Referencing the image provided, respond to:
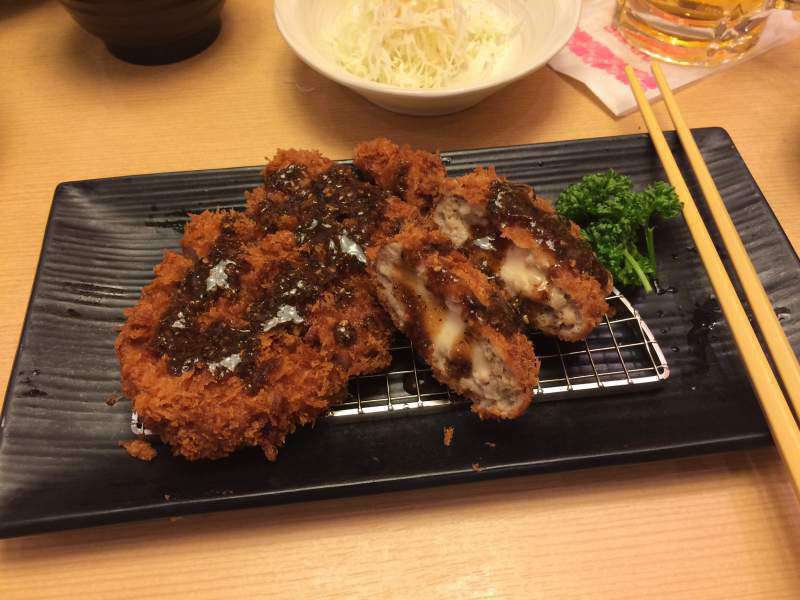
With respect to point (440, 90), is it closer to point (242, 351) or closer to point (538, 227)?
point (538, 227)

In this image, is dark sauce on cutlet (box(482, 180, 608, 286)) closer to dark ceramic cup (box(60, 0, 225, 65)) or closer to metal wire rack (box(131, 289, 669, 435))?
metal wire rack (box(131, 289, 669, 435))

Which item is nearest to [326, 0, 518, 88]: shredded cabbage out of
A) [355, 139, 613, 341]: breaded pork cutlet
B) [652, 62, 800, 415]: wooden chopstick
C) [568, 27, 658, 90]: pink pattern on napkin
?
[568, 27, 658, 90]: pink pattern on napkin

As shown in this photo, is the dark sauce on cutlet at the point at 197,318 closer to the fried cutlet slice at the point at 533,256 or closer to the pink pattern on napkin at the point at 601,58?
the fried cutlet slice at the point at 533,256

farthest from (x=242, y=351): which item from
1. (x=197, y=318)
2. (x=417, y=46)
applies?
(x=417, y=46)

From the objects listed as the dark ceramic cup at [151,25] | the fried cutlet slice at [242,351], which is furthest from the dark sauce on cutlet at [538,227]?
the dark ceramic cup at [151,25]

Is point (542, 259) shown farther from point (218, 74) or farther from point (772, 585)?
point (218, 74)

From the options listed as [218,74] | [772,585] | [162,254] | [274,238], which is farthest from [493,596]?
[218,74]
